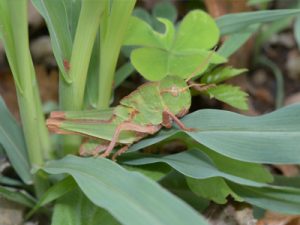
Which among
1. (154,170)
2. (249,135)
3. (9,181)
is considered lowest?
(9,181)


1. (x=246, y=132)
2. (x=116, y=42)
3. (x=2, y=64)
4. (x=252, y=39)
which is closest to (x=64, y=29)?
(x=116, y=42)

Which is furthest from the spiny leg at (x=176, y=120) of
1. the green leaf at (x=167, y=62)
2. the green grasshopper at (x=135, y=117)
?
the green leaf at (x=167, y=62)

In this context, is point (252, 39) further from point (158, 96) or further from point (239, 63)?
point (158, 96)

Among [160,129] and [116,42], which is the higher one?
[116,42]

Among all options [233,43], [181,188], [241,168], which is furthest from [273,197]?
[233,43]

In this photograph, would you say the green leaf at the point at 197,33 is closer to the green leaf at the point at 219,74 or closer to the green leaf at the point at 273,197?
the green leaf at the point at 219,74

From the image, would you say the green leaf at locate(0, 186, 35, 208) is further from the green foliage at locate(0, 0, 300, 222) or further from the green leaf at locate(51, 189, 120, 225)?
the green leaf at locate(51, 189, 120, 225)

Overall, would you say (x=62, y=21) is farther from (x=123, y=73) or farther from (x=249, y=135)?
(x=249, y=135)
